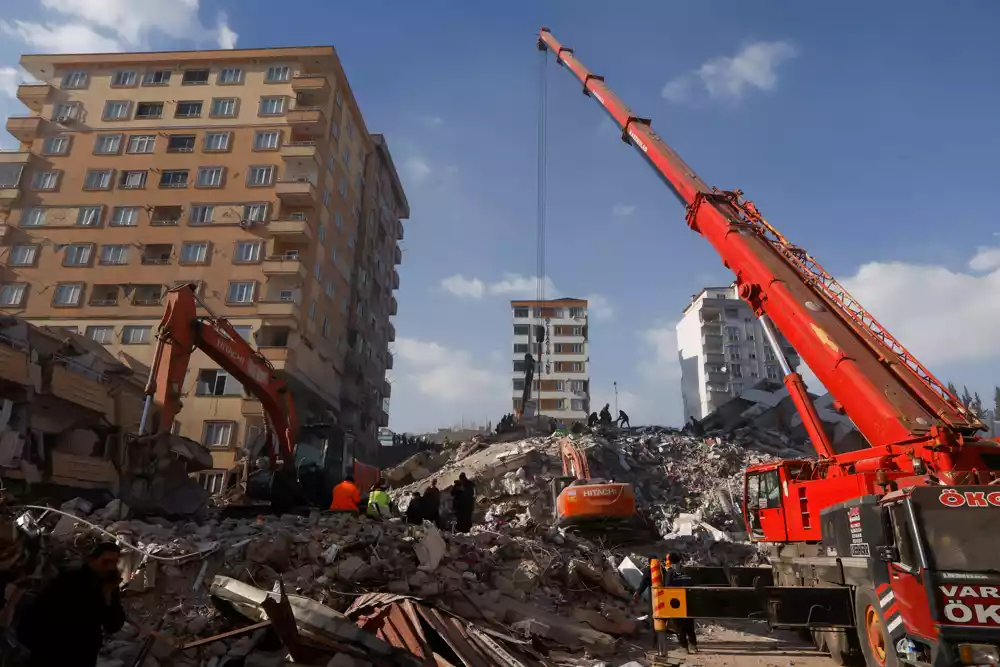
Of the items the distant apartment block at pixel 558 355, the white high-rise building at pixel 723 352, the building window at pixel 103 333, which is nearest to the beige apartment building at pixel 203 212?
the building window at pixel 103 333

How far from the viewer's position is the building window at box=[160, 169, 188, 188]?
35250 mm

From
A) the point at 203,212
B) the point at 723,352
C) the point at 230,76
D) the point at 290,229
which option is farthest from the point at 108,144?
the point at 723,352

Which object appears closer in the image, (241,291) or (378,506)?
(378,506)

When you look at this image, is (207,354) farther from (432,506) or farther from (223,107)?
(223,107)

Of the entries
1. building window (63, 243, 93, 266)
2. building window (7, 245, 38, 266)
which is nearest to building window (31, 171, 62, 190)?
building window (7, 245, 38, 266)

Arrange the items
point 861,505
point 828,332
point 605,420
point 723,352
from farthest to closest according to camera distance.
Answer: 1. point 723,352
2. point 605,420
3. point 828,332
4. point 861,505

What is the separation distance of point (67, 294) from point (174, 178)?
8700mm

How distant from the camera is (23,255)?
33531 mm

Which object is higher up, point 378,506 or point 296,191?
point 296,191

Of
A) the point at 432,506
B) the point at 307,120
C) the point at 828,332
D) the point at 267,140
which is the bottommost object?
the point at 432,506

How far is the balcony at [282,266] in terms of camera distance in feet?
105

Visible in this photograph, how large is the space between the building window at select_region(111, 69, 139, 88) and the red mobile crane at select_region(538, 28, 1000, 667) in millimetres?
39741

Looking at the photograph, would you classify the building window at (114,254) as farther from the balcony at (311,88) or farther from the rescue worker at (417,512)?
the rescue worker at (417,512)

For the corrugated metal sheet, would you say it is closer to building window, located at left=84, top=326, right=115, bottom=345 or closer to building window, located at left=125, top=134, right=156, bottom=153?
building window, located at left=84, top=326, right=115, bottom=345
